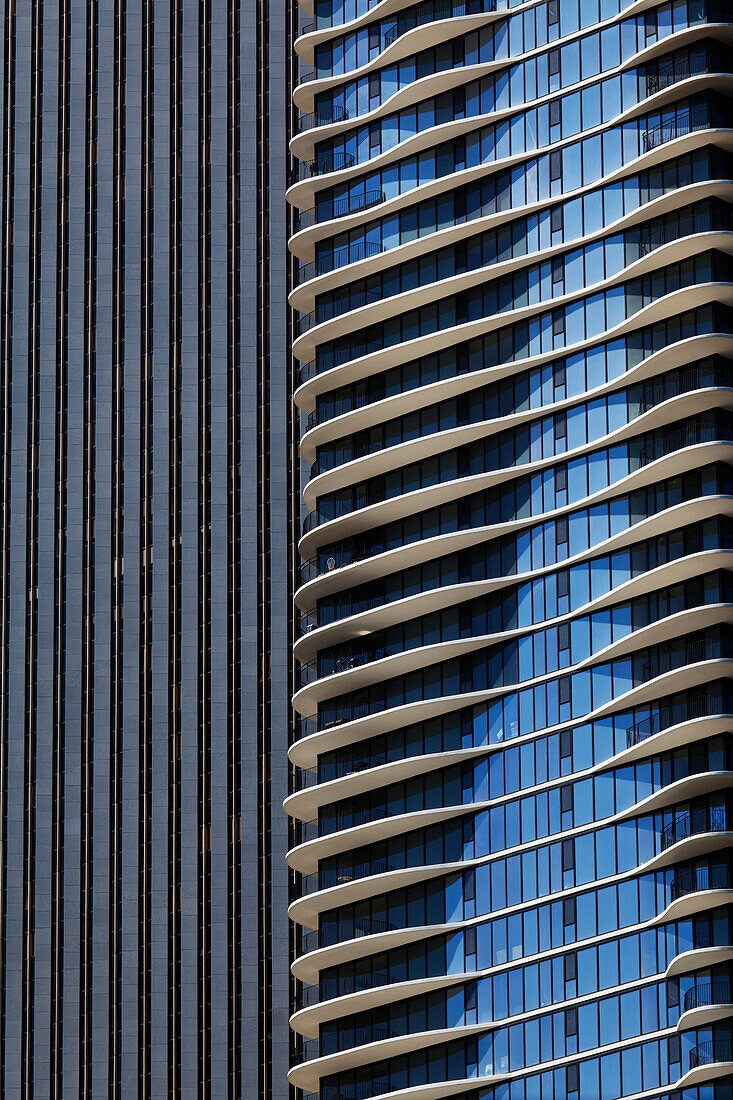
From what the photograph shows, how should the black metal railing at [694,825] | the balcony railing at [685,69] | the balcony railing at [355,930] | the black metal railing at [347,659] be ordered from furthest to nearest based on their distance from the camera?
1. the black metal railing at [347,659]
2. the balcony railing at [355,930]
3. the balcony railing at [685,69]
4. the black metal railing at [694,825]

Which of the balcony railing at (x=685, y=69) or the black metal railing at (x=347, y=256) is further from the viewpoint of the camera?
the black metal railing at (x=347, y=256)

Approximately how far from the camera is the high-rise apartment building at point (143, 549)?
176125mm

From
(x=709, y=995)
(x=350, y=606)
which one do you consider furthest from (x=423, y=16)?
(x=709, y=995)

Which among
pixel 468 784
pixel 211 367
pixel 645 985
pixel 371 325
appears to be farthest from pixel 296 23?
pixel 645 985

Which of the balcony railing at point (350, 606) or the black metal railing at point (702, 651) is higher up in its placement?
the balcony railing at point (350, 606)

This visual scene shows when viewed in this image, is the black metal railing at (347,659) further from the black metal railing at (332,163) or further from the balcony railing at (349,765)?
the black metal railing at (332,163)

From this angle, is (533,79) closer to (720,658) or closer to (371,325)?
(371,325)

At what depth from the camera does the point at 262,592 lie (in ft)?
601

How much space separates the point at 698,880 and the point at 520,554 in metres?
18.1

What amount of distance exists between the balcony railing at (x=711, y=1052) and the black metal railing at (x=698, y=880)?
597cm

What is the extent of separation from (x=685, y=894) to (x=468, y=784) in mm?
13525

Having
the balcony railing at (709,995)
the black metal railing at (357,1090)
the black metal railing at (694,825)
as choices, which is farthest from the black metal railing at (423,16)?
the black metal railing at (357,1090)

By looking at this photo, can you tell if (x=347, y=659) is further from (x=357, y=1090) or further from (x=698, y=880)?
(x=698, y=880)

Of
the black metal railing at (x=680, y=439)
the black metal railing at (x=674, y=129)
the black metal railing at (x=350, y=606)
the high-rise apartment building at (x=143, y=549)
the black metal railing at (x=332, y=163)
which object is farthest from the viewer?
the high-rise apartment building at (x=143, y=549)
